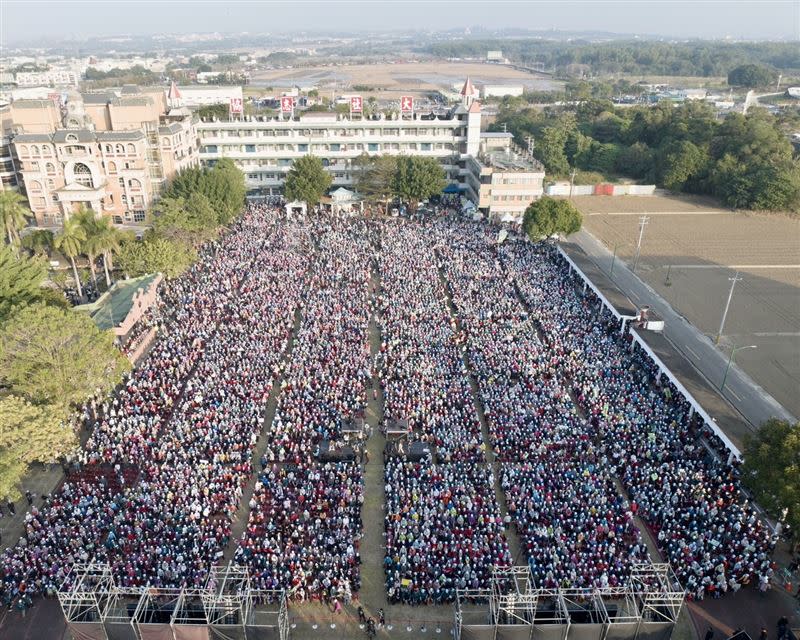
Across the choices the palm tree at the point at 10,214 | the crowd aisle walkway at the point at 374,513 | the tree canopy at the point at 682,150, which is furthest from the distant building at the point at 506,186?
the palm tree at the point at 10,214

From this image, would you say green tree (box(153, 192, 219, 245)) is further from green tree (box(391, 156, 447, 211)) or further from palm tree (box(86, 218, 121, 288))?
green tree (box(391, 156, 447, 211))

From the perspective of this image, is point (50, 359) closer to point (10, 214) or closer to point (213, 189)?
point (10, 214)

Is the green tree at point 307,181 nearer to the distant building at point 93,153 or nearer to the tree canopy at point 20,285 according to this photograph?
the distant building at point 93,153

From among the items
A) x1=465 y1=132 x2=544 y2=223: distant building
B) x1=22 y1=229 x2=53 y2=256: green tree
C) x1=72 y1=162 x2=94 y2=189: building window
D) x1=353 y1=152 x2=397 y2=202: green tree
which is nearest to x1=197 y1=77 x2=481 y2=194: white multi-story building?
x1=353 y1=152 x2=397 y2=202: green tree

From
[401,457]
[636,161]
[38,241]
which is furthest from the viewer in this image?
[636,161]

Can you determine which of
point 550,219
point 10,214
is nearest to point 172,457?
point 10,214

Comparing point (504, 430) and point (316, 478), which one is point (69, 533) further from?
point (504, 430)
